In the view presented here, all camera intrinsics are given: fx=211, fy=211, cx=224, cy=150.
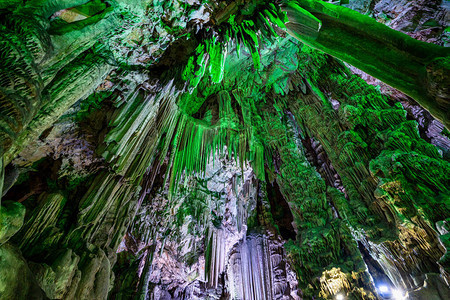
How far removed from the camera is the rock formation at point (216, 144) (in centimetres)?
202

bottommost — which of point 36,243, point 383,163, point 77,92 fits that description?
point 36,243

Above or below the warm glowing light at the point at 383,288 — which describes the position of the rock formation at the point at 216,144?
above

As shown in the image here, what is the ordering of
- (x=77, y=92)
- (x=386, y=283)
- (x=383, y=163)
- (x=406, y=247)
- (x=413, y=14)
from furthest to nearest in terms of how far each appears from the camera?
(x=386, y=283), (x=413, y=14), (x=383, y=163), (x=406, y=247), (x=77, y=92)

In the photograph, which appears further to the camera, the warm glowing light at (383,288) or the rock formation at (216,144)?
the warm glowing light at (383,288)

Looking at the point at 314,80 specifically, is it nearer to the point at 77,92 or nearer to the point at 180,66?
the point at 180,66

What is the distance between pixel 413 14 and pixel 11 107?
7029 mm

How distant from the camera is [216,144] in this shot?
19.5 feet

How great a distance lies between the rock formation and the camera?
2018 mm

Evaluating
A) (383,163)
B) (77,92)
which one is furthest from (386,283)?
(77,92)

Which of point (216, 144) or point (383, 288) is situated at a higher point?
point (216, 144)

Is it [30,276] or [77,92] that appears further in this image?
[77,92]

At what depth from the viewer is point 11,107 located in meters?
1.46

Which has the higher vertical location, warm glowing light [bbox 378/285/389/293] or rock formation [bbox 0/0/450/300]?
rock formation [bbox 0/0/450/300]

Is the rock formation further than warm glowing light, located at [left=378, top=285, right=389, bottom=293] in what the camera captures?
No
